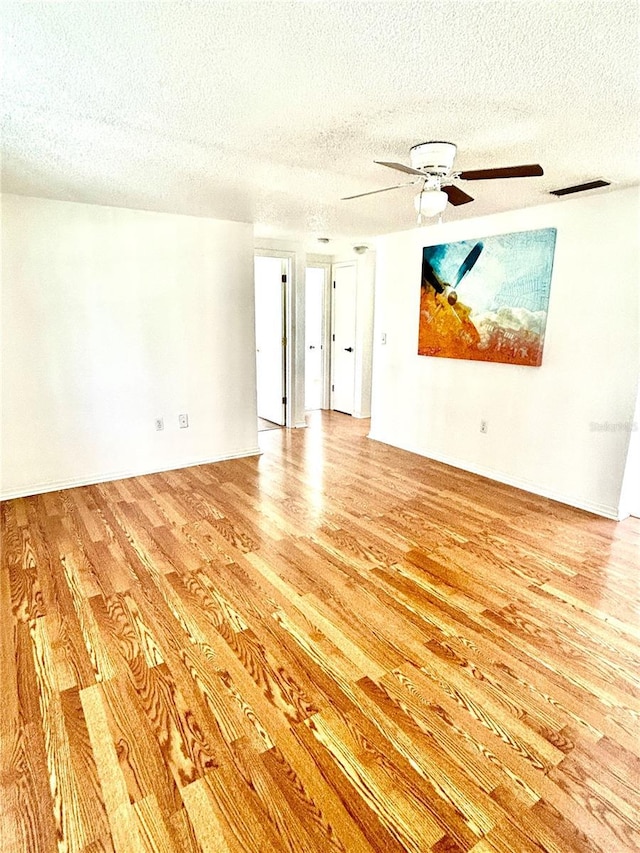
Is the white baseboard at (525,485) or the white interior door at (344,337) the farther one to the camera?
the white interior door at (344,337)

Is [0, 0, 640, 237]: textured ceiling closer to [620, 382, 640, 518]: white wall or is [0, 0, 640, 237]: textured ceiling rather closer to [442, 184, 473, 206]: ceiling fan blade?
[442, 184, 473, 206]: ceiling fan blade

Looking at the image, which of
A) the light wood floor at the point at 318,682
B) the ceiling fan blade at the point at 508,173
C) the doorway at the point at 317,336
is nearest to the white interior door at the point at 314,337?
the doorway at the point at 317,336

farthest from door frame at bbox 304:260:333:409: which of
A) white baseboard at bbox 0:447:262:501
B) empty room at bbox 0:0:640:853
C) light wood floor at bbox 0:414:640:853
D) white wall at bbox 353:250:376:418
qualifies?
light wood floor at bbox 0:414:640:853

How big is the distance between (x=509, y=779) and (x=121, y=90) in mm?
2706

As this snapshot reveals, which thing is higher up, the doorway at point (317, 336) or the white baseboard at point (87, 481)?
the doorway at point (317, 336)

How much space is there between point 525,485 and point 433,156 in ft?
8.65

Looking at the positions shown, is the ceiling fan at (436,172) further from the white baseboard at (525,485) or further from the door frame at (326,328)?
the door frame at (326,328)

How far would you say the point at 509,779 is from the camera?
4.56ft

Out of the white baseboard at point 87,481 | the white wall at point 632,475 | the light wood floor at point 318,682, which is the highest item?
the white wall at point 632,475

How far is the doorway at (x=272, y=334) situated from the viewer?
548cm

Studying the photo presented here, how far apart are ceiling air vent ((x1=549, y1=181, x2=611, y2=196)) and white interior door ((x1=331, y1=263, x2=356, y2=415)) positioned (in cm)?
331

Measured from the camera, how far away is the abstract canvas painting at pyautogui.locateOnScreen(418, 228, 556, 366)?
3422 millimetres

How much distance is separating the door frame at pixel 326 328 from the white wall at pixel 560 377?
189 centimetres

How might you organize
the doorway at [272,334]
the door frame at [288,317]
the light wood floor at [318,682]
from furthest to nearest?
1. the doorway at [272,334]
2. the door frame at [288,317]
3. the light wood floor at [318,682]
